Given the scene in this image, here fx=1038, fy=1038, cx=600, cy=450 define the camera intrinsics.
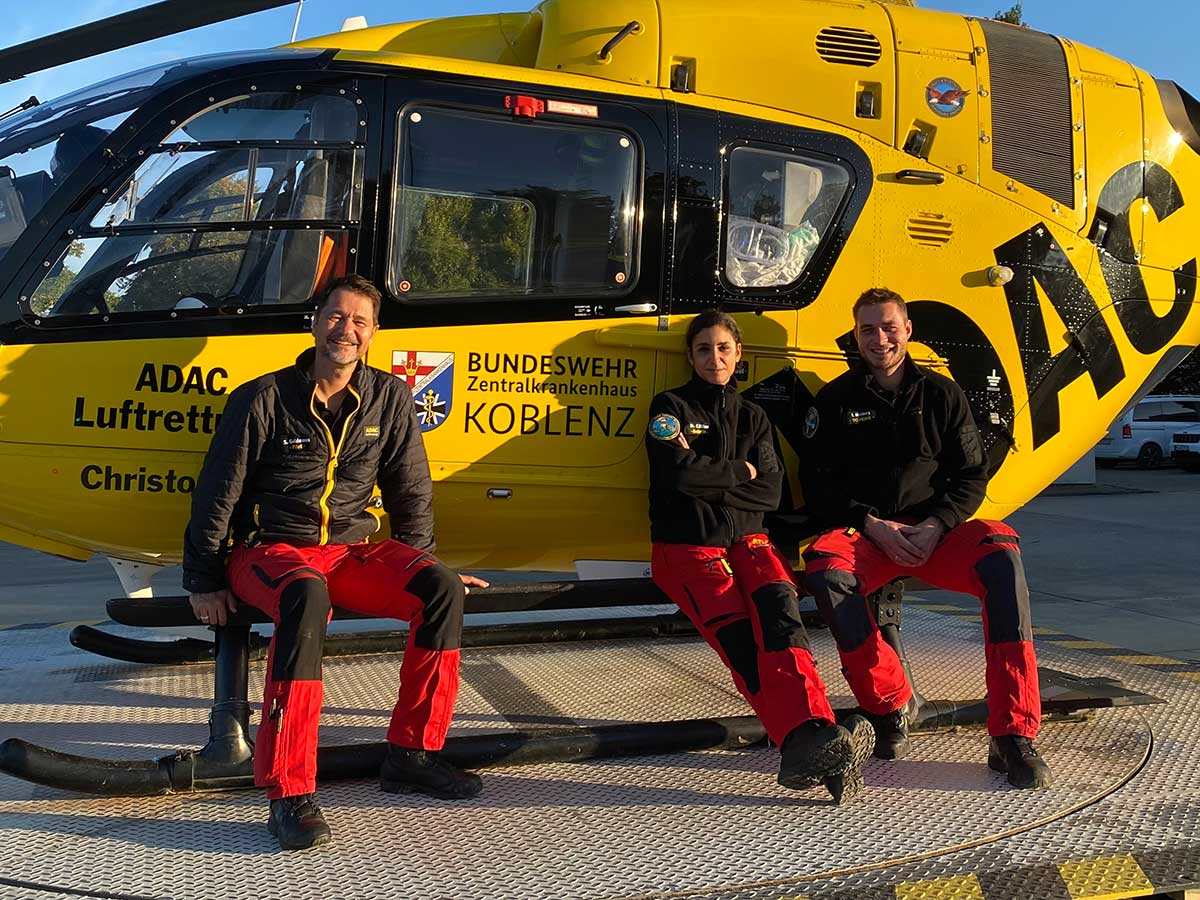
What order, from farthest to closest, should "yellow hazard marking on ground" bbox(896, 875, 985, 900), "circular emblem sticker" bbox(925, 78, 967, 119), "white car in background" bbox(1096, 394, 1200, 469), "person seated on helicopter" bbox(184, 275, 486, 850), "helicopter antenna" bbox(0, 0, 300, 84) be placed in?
1. "white car in background" bbox(1096, 394, 1200, 469)
2. "helicopter antenna" bbox(0, 0, 300, 84)
3. "circular emblem sticker" bbox(925, 78, 967, 119)
4. "person seated on helicopter" bbox(184, 275, 486, 850)
5. "yellow hazard marking on ground" bbox(896, 875, 985, 900)

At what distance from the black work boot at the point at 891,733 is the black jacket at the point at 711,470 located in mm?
745

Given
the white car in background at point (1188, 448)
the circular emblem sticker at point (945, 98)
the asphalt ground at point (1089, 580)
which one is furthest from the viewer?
the white car in background at point (1188, 448)

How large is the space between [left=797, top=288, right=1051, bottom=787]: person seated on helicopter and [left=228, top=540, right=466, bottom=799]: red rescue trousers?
48.2 inches

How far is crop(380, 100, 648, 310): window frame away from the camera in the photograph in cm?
347

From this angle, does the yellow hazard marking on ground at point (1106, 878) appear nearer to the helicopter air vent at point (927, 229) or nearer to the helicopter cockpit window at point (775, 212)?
the helicopter cockpit window at point (775, 212)

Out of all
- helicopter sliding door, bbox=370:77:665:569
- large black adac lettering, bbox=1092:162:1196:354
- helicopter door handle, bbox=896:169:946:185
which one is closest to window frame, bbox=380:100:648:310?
helicopter sliding door, bbox=370:77:665:569

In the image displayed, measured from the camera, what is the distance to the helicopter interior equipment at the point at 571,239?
332 centimetres

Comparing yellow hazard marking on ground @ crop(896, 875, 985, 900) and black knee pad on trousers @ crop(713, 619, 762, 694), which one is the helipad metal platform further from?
black knee pad on trousers @ crop(713, 619, 762, 694)

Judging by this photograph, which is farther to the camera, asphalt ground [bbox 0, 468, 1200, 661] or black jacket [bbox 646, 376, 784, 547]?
asphalt ground [bbox 0, 468, 1200, 661]

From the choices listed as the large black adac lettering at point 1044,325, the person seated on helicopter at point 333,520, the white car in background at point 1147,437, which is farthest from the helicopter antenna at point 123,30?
the white car in background at point 1147,437

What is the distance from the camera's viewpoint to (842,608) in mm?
3316

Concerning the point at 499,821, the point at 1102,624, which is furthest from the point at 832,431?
the point at 1102,624

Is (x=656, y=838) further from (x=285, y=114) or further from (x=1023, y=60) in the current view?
(x=1023, y=60)

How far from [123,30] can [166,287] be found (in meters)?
3.00
